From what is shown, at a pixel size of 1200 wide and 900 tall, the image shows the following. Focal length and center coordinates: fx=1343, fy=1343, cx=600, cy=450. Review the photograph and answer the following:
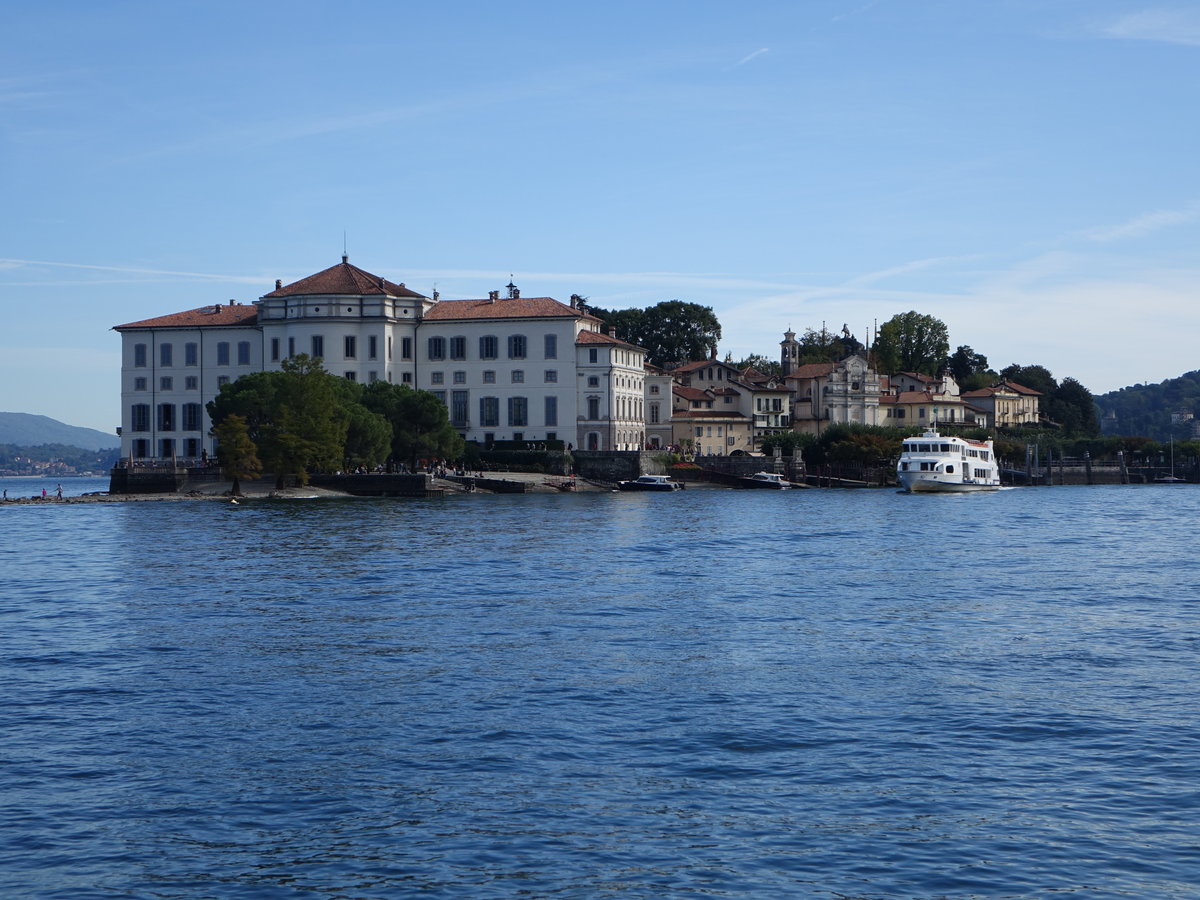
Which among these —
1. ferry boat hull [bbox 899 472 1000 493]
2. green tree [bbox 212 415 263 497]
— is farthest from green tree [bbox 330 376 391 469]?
ferry boat hull [bbox 899 472 1000 493]

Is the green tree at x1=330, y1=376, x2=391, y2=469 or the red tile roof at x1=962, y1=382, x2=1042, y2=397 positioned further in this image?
the red tile roof at x1=962, y1=382, x2=1042, y2=397

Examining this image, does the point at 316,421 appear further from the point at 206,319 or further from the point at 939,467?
the point at 939,467

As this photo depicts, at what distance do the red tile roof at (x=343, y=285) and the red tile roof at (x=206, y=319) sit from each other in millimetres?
3148

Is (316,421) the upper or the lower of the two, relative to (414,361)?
lower

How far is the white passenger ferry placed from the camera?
92562 mm

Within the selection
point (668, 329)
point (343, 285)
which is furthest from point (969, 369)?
point (343, 285)

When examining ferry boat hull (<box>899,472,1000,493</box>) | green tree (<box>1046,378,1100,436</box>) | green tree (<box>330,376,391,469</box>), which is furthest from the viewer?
green tree (<box>1046,378,1100,436</box>)

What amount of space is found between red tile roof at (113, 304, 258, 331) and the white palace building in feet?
0.51

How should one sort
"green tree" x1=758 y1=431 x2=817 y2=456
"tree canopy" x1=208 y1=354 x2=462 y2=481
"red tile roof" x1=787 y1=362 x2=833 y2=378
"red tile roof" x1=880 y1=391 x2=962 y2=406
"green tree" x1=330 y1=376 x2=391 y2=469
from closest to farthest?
"tree canopy" x1=208 y1=354 x2=462 y2=481 < "green tree" x1=330 y1=376 x2=391 y2=469 < "green tree" x1=758 y1=431 x2=817 y2=456 < "red tile roof" x1=787 y1=362 x2=833 y2=378 < "red tile roof" x1=880 y1=391 x2=962 y2=406

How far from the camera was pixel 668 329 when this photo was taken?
482 ft

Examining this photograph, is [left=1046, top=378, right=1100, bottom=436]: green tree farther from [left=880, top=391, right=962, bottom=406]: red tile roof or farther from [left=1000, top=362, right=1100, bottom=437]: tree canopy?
[left=880, top=391, right=962, bottom=406]: red tile roof

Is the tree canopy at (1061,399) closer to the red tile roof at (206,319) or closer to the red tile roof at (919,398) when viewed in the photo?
the red tile roof at (919,398)

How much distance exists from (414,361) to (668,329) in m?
52.4

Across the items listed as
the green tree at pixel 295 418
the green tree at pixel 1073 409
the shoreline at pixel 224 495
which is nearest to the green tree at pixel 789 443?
the shoreline at pixel 224 495
